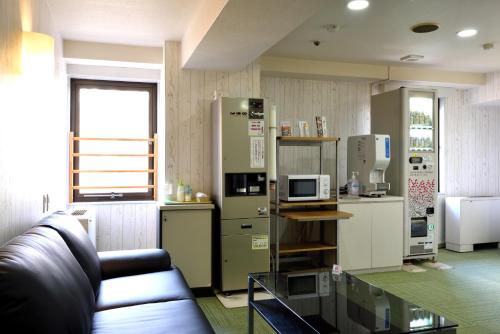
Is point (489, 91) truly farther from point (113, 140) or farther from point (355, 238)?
point (113, 140)

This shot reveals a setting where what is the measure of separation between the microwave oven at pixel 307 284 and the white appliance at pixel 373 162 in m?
1.98

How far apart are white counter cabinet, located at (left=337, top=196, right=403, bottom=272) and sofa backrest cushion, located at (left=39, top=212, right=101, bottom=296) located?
9.20ft

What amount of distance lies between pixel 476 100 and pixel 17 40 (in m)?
5.92

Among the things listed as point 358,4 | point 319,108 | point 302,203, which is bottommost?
point 302,203

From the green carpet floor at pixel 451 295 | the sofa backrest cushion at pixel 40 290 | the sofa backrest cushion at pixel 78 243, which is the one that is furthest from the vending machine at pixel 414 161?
the sofa backrest cushion at pixel 40 290

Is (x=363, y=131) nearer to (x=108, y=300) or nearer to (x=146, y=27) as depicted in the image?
(x=146, y=27)

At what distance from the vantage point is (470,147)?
615cm

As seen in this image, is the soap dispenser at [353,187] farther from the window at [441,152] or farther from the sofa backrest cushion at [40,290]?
the sofa backrest cushion at [40,290]

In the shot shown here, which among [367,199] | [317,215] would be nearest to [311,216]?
[317,215]

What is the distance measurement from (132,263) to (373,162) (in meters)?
3.00

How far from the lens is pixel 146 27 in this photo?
148 inches

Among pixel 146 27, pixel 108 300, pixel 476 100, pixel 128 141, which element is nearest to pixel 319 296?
pixel 108 300

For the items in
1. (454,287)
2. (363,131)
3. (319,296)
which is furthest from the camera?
(363,131)

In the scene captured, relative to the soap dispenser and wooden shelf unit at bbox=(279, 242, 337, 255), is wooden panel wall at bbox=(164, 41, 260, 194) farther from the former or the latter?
the soap dispenser
